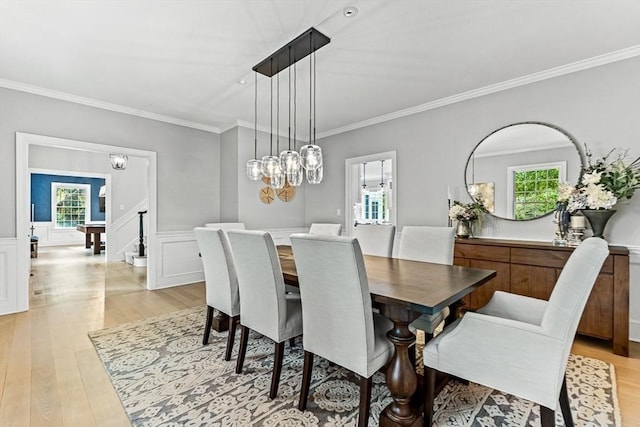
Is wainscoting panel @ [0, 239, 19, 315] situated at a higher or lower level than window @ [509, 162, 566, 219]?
lower

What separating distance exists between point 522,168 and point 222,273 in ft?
10.9

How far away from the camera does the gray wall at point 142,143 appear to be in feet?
10.9

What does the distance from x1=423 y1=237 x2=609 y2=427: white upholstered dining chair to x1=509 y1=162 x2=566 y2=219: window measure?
2079 mm

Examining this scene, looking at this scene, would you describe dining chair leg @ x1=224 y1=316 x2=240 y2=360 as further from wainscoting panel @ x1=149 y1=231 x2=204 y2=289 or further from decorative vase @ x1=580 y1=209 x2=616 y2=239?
decorative vase @ x1=580 y1=209 x2=616 y2=239

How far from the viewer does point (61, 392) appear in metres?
1.87

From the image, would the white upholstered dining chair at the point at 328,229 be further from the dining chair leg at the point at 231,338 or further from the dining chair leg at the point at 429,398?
the dining chair leg at the point at 429,398

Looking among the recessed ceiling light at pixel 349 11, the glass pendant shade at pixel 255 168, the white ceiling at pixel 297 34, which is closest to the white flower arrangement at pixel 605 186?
the white ceiling at pixel 297 34

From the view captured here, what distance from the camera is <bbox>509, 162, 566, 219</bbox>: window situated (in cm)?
304

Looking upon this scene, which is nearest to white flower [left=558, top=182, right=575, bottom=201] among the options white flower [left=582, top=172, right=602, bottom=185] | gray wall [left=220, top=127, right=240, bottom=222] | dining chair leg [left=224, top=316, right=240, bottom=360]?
white flower [left=582, top=172, right=602, bottom=185]

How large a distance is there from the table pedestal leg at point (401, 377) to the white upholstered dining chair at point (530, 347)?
0.10 m

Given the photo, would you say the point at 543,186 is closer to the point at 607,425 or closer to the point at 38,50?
the point at 607,425

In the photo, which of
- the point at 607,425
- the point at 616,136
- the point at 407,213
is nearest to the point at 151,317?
the point at 407,213

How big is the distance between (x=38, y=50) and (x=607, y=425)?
4.98 metres

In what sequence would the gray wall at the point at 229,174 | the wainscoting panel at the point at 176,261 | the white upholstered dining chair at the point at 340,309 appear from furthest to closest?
the gray wall at the point at 229,174, the wainscoting panel at the point at 176,261, the white upholstered dining chair at the point at 340,309
